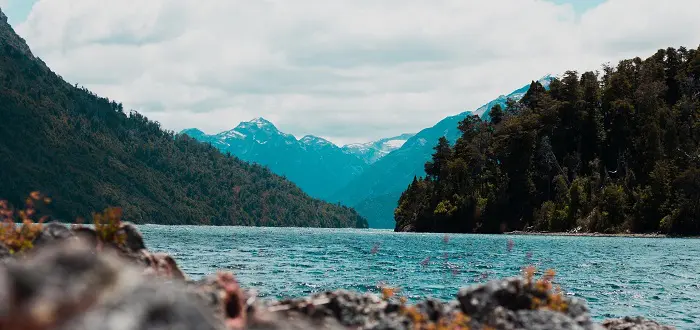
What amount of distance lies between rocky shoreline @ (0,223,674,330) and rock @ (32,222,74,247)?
0.02 metres

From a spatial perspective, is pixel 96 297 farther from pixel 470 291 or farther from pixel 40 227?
pixel 40 227

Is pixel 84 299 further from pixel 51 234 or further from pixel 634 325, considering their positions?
pixel 634 325

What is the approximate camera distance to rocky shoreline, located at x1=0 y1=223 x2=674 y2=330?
24.8 ft

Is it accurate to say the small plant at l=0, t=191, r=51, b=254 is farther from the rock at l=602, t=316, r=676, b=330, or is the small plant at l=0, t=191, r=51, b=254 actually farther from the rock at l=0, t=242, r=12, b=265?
the rock at l=602, t=316, r=676, b=330

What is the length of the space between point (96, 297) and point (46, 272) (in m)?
0.55

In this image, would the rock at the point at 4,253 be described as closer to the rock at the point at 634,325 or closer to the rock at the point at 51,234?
the rock at the point at 51,234

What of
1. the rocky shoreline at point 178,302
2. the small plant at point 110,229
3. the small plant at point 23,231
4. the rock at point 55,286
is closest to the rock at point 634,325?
the rocky shoreline at point 178,302

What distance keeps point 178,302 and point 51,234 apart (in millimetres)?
11714

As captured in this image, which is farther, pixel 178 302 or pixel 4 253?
pixel 4 253

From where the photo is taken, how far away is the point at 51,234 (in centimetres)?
1850

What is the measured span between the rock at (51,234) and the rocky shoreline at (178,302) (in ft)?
Result: 0.08

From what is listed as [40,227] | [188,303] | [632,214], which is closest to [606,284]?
[40,227]

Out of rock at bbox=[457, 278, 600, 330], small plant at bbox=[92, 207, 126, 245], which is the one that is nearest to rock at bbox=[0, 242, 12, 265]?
small plant at bbox=[92, 207, 126, 245]

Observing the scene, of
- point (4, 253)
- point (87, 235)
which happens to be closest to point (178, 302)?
point (4, 253)
